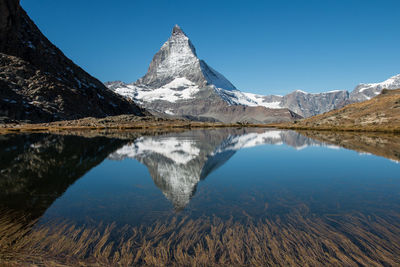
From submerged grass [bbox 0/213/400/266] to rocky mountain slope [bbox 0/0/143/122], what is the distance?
14416 centimetres

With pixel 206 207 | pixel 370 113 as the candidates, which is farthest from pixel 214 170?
pixel 370 113

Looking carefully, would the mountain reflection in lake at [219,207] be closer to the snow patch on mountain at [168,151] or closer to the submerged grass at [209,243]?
the submerged grass at [209,243]

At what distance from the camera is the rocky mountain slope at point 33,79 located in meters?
143

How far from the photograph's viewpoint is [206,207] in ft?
49.6

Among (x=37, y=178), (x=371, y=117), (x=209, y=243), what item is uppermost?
(x=371, y=117)

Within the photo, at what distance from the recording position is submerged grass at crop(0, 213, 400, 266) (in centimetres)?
914

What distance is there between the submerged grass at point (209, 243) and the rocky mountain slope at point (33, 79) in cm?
14416

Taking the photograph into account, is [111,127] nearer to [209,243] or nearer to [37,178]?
[37,178]

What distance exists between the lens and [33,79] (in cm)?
16275

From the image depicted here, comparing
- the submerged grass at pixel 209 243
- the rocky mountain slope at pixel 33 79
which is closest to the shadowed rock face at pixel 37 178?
the submerged grass at pixel 209 243

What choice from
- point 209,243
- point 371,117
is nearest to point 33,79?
point 209,243

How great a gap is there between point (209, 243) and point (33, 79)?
187 meters

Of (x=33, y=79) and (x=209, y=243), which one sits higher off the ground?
(x=33, y=79)

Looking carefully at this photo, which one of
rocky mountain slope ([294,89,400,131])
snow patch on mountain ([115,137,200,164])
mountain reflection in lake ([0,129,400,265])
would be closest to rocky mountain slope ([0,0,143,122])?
snow patch on mountain ([115,137,200,164])
